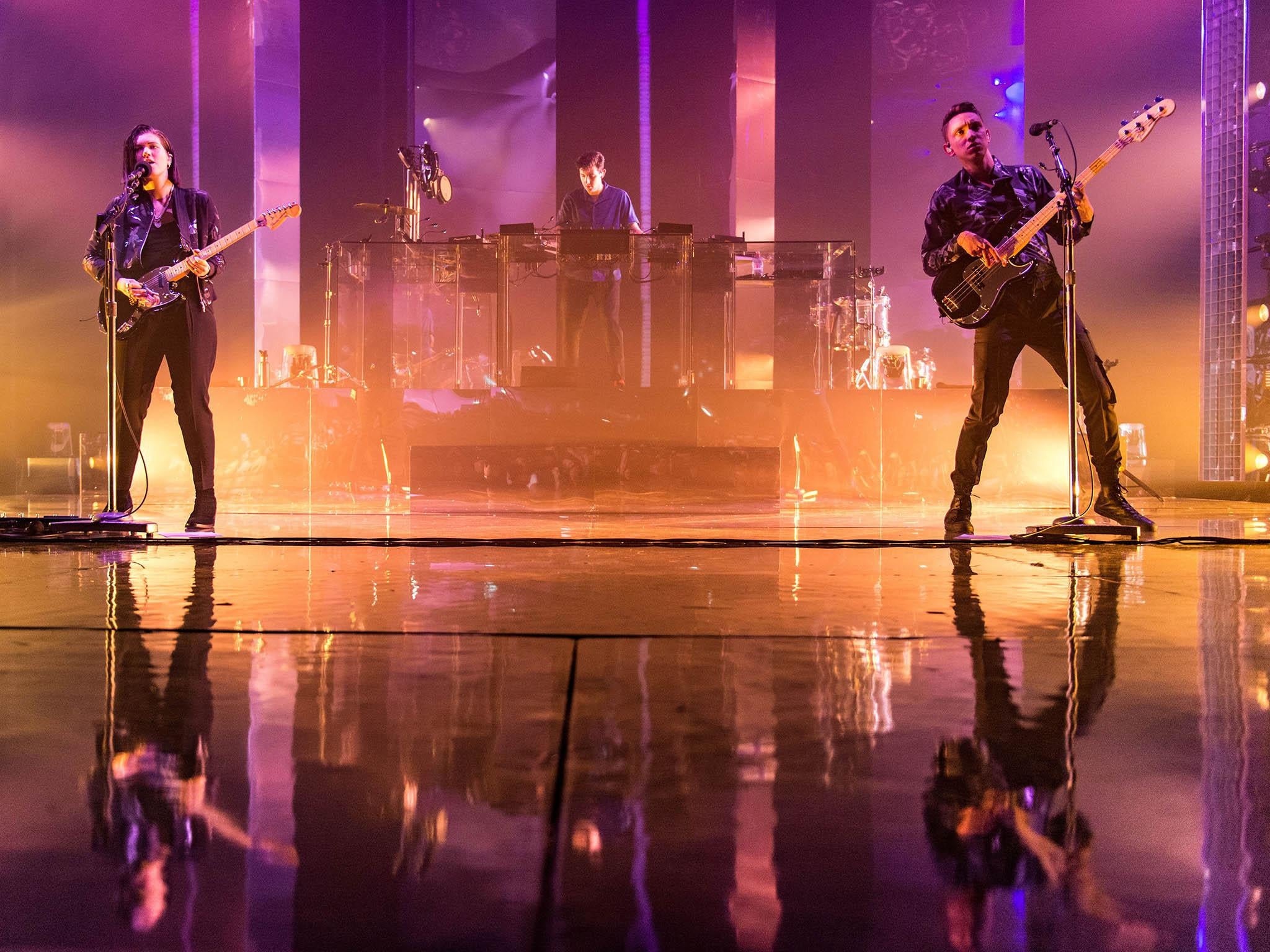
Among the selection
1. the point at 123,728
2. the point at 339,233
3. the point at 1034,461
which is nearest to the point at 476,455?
the point at 339,233

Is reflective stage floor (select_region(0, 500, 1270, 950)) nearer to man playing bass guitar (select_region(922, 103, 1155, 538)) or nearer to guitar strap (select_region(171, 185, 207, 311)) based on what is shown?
man playing bass guitar (select_region(922, 103, 1155, 538))

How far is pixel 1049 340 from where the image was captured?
4.10 meters

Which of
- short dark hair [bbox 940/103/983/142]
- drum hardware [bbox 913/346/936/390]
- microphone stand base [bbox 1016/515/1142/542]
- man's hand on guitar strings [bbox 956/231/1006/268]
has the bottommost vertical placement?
microphone stand base [bbox 1016/515/1142/542]

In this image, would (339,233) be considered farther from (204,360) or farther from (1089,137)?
(1089,137)

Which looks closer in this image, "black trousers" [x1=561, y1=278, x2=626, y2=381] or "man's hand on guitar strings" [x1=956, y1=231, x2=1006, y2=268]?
Answer: "man's hand on guitar strings" [x1=956, y1=231, x2=1006, y2=268]

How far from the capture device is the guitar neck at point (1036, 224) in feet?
12.8

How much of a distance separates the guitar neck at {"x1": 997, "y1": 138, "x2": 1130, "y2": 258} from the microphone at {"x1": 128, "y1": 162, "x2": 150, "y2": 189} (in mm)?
3340

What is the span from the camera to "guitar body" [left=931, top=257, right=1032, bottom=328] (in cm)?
403

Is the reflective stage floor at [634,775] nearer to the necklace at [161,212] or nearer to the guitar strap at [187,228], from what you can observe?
the guitar strap at [187,228]

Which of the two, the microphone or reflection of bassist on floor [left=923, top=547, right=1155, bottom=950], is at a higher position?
the microphone

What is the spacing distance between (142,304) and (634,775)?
3.91m

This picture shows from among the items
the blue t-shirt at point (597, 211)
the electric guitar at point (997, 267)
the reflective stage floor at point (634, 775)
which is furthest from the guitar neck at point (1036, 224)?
the blue t-shirt at point (597, 211)

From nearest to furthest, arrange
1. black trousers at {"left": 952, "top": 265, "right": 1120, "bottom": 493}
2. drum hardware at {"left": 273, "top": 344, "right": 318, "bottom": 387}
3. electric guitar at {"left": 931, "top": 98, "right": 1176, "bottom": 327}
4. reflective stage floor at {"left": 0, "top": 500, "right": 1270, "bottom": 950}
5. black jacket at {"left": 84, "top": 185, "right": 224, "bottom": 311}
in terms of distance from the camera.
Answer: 1. reflective stage floor at {"left": 0, "top": 500, "right": 1270, "bottom": 950}
2. electric guitar at {"left": 931, "top": 98, "right": 1176, "bottom": 327}
3. black trousers at {"left": 952, "top": 265, "right": 1120, "bottom": 493}
4. black jacket at {"left": 84, "top": 185, "right": 224, "bottom": 311}
5. drum hardware at {"left": 273, "top": 344, "right": 318, "bottom": 387}

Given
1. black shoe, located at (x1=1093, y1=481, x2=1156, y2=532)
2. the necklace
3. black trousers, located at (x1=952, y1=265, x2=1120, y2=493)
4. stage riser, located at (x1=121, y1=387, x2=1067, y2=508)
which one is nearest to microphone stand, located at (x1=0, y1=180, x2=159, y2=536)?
the necklace
